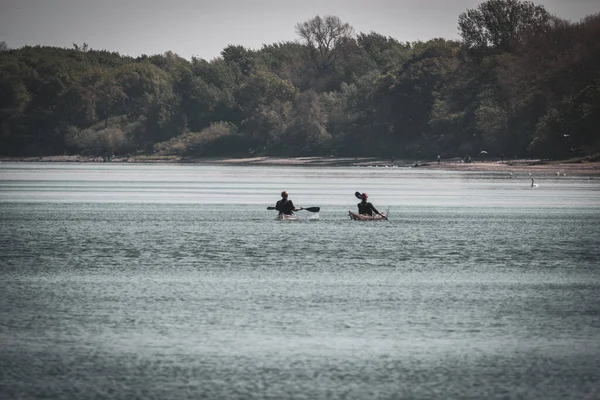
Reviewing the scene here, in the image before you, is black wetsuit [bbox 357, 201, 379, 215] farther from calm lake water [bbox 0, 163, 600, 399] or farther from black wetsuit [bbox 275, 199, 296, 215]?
black wetsuit [bbox 275, 199, 296, 215]

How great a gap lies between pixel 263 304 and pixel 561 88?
124 m

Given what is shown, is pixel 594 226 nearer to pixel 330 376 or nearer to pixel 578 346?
pixel 578 346

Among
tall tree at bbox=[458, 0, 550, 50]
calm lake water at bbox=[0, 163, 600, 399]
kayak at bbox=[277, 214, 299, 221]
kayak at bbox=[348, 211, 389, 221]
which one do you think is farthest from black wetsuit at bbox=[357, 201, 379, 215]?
tall tree at bbox=[458, 0, 550, 50]

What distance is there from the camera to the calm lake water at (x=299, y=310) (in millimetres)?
19500

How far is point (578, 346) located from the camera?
22422mm

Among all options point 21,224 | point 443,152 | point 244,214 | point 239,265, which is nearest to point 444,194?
point 244,214

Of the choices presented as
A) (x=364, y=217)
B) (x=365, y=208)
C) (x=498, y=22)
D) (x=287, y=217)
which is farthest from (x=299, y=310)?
(x=498, y=22)

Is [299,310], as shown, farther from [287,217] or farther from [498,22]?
[498,22]

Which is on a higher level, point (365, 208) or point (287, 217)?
point (365, 208)

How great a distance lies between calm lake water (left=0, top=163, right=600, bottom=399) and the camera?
19.5 meters

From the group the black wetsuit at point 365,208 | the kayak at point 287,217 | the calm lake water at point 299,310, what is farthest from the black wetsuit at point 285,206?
the black wetsuit at point 365,208

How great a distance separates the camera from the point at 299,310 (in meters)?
27.0

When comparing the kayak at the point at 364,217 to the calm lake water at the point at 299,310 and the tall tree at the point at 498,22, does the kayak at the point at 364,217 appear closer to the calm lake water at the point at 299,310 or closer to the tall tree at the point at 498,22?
the calm lake water at the point at 299,310

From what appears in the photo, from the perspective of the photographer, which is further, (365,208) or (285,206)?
(285,206)
